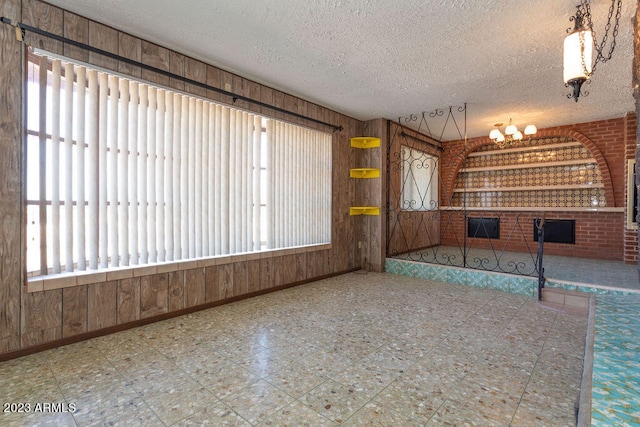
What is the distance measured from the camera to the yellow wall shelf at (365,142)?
4.63 m

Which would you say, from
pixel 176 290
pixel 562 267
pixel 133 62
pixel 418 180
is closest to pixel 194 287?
pixel 176 290

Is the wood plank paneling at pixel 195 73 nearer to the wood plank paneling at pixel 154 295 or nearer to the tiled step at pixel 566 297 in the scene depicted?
the wood plank paneling at pixel 154 295

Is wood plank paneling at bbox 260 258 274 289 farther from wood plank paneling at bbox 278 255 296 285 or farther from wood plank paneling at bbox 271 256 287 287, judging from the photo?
wood plank paneling at bbox 278 255 296 285

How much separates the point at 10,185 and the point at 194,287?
1.53 m

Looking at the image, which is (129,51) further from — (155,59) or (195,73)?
(195,73)

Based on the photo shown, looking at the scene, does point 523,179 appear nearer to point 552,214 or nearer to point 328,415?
point 552,214

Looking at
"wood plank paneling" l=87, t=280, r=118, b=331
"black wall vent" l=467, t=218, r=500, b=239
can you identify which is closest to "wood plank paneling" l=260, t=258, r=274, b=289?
"wood plank paneling" l=87, t=280, r=118, b=331

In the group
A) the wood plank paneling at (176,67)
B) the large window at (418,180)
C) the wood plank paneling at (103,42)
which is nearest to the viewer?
the wood plank paneling at (103,42)

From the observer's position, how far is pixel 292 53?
271cm

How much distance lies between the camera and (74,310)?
2207 millimetres

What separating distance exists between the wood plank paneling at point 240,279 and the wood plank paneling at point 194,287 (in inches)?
14.1

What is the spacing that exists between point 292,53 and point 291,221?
1967 mm

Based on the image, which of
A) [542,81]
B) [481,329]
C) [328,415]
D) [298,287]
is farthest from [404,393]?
[542,81]

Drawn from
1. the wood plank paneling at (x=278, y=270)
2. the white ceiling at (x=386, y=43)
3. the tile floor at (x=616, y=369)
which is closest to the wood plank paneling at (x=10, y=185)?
the white ceiling at (x=386, y=43)
